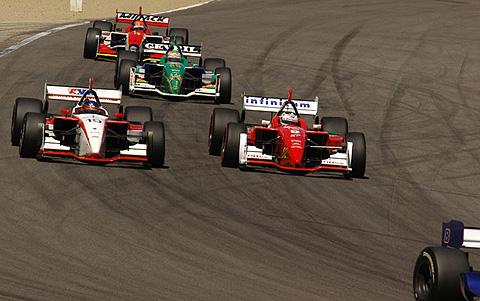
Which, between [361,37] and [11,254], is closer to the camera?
[11,254]

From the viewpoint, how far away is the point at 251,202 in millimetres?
13781

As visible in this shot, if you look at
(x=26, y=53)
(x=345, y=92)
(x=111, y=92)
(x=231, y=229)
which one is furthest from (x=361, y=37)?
(x=231, y=229)

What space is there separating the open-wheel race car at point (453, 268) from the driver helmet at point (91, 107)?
8.90 metres

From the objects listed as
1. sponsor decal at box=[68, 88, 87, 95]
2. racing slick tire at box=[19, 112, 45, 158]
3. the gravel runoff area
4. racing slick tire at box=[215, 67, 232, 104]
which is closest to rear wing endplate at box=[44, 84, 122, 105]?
sponsor decal at box=[68, 88, 87, 95]

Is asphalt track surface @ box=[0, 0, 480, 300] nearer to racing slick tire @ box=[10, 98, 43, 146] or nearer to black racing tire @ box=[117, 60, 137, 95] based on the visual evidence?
racing slick tire @ box=[10, 98, 43, 146]

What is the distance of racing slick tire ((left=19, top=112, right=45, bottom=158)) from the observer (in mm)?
14769

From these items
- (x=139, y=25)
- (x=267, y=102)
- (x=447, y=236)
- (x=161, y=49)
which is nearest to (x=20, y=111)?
(x=267, y=102)

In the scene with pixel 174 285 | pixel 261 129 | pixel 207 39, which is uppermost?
pixel 207 39

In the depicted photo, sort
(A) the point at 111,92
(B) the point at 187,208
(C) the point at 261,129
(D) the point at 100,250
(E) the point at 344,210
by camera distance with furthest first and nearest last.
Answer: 1. (A) the point at 111,92
2. (C) the point at 261,129
3. (E) the point at 344,210
4. (B) the point at 187,208
5. (D) the point at 100,250

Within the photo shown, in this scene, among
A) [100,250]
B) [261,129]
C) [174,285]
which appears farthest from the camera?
[261,129]

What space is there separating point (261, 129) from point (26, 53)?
1330 centimetres

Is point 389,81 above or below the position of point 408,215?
above

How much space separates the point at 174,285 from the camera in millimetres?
9453

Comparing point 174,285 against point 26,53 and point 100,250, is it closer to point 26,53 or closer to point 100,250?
point 100,250
